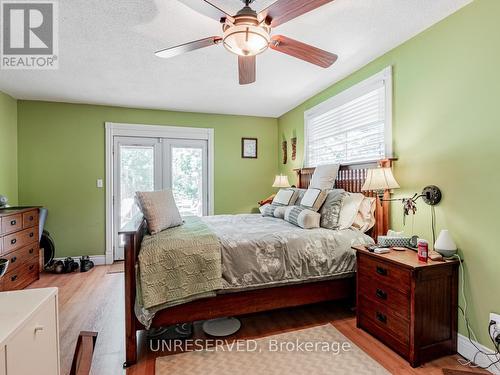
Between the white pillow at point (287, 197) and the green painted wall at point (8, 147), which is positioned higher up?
the green painted wall at point (8, 147)

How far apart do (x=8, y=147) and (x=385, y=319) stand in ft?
15.8

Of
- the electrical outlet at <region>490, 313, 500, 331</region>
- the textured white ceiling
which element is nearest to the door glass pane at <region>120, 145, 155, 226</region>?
the textured white ceiling

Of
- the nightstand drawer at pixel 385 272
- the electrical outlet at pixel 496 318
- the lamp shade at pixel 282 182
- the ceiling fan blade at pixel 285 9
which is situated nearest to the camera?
the ceiling fan blade at pixel 285 9

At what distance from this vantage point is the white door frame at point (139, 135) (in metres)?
4.13

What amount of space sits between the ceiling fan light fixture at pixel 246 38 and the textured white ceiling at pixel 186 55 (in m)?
0.34

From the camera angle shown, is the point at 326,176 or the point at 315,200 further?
the point at 326,176

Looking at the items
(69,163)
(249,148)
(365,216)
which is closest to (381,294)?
(365,216)

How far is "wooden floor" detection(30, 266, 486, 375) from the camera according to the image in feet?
5.90

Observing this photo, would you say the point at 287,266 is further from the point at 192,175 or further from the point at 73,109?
the point at 73,109

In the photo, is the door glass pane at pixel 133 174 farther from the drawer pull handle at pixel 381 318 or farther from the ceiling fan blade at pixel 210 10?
the drawer pull handle at pixel 381 318

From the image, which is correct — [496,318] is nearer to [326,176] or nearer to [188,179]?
[326,176]

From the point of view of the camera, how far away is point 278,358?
6.08ft

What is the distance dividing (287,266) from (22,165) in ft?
13.3

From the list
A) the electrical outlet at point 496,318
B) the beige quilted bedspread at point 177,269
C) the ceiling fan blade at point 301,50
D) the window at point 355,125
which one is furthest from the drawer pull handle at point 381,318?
the ceiling fan blade at point 301,50
